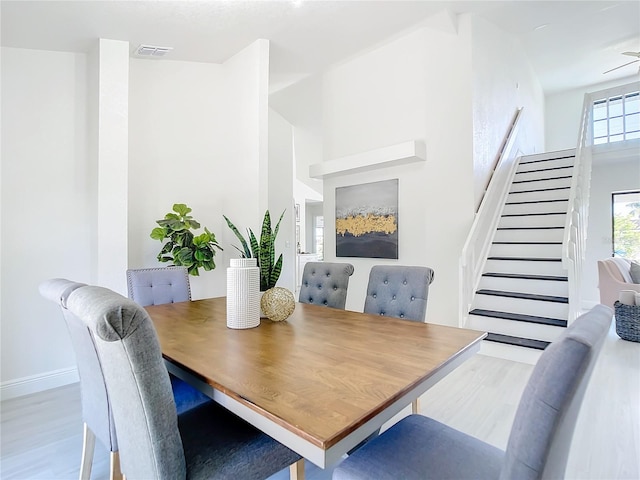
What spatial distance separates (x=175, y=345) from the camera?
1369 millimetres

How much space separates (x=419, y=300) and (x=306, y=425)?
131 cm

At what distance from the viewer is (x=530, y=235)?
4230 mm

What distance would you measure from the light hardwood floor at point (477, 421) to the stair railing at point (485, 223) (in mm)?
850

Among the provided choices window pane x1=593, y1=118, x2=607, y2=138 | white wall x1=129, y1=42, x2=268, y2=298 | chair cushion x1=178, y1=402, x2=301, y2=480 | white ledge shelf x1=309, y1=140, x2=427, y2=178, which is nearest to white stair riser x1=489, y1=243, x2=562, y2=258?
white ledge shelf x1=309, y1=140, x2=427, y2=178

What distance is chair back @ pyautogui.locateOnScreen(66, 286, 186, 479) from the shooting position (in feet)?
2.66

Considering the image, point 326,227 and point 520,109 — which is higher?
point 520,109

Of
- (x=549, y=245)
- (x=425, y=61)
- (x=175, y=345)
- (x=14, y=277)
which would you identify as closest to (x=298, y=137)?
(x=425, y=61)

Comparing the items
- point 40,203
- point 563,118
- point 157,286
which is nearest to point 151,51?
point 40,203

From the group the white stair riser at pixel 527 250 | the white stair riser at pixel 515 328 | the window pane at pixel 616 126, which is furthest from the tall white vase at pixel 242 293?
the window pane at pixel 616 126

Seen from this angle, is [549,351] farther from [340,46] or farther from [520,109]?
[520,109]

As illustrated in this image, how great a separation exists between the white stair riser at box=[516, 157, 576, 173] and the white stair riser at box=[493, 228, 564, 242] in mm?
1640

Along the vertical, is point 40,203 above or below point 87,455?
above

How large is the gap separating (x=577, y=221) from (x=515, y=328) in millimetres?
1412

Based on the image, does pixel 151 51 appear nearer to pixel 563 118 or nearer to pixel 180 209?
pixel 180 209
